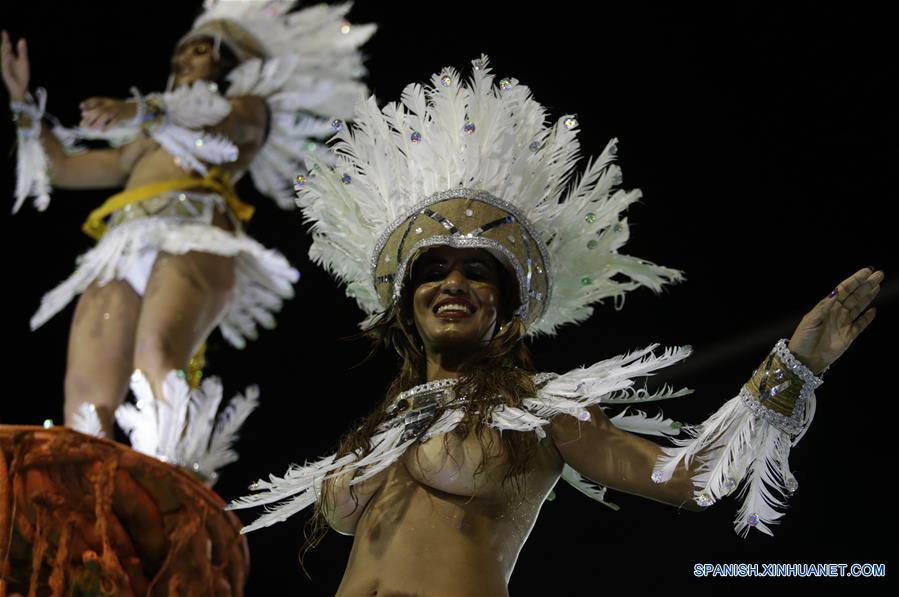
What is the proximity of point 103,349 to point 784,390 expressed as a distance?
198 cm

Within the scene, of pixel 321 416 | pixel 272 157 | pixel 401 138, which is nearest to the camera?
pixel 401 138

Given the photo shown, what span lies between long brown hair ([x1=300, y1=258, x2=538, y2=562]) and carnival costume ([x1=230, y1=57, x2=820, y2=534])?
0.02 meters

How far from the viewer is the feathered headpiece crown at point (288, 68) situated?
13.0 ft

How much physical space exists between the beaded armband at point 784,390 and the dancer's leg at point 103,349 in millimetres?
1877

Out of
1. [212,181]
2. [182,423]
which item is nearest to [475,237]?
[182,423]

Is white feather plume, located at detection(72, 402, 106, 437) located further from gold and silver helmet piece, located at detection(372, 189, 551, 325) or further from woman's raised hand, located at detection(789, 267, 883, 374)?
woman's raised hand, located at detection(789, 267, 883, 374)

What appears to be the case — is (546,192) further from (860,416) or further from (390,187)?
(860,416)

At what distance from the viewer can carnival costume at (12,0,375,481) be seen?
10.7 ft

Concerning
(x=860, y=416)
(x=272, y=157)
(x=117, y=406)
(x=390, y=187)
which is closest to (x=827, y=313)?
(x=390, y=187)

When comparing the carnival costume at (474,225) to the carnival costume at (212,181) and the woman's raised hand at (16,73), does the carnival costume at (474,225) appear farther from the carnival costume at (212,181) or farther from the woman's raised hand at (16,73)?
the woman's raised hand at (16,73)

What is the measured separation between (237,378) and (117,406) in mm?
1446

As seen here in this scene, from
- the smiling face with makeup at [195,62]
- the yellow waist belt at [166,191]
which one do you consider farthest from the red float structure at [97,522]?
the smiling face with makeup at [195,62]

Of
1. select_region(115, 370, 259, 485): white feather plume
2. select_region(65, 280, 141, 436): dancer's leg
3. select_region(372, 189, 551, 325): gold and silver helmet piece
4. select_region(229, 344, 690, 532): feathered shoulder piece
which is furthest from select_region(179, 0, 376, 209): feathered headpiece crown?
select_region(229, 344, 690, 532): feathered shoulder piece

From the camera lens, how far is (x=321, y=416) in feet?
14.8
